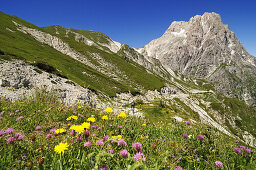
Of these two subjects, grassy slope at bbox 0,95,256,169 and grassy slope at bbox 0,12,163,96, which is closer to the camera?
grassy slope at bbox 0,95,256,169

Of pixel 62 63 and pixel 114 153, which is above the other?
pixel 62 63

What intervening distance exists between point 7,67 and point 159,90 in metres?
84.1

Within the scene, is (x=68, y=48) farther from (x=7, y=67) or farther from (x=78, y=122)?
(x=78, y=122)

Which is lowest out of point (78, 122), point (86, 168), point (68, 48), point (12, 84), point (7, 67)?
point (12, 84)

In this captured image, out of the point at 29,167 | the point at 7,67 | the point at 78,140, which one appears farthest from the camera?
the point at 7,67

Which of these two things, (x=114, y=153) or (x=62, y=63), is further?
(x=62, y=63)

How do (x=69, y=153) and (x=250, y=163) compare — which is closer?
(x=69, y=153)

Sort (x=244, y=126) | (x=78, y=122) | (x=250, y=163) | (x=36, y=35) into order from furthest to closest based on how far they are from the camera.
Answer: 1. (x=244, y=126)
2. (x=36, y=35)
3. (x=78, y=122)
4. (x=250, y=163)

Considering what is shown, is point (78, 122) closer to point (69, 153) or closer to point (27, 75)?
point (69, 153)

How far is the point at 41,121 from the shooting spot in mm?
5262

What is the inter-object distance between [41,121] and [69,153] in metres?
3.97

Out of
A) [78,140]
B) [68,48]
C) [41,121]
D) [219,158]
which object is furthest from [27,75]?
[68,48]

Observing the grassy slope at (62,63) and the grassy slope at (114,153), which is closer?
the grassy slope at (114,153)

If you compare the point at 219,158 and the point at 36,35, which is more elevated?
the point at 36,35
